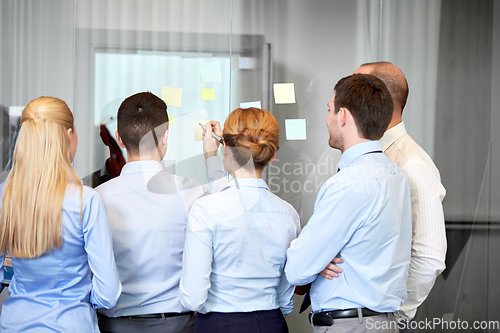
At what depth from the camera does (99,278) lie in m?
1.16

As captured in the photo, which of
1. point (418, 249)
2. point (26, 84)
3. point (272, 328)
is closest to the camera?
point (272, 328)

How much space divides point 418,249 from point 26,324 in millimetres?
1183

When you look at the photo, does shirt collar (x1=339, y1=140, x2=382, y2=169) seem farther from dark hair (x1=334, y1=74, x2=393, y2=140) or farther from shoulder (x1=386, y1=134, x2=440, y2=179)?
shoulder (x1=386, y1=134, x2=440, y2=179)

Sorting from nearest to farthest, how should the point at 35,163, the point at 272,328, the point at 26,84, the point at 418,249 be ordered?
the point at 35,163, the point at 272,328, the point at 418,249, the point at 26,84

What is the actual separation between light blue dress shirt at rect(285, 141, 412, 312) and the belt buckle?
0.08ft

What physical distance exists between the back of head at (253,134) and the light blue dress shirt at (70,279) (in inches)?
16.6

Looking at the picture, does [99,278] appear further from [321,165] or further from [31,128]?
[321,165]

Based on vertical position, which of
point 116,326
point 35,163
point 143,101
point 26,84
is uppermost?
point 26,84

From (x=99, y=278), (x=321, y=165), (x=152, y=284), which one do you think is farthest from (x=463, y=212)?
Result: (x=99, y=278)

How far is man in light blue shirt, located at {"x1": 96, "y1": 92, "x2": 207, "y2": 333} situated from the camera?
131 centimetres

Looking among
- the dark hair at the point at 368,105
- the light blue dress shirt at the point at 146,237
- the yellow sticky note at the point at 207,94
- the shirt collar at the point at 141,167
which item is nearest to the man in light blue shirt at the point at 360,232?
the dark hair at the point at 368,105

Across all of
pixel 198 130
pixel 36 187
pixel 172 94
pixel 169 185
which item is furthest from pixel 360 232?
pixel 172 94

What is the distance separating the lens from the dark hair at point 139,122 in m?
1.36

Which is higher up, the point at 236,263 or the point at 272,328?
the point at 236,263
